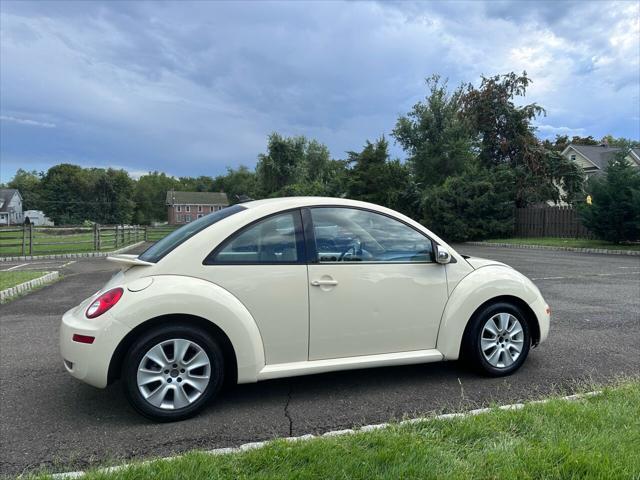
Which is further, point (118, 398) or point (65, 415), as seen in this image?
point (118, 398)

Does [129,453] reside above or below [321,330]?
below

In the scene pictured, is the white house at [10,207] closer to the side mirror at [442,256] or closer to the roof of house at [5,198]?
the roof of house at [5,198]

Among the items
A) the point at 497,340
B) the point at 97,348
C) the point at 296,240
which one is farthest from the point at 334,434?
the point at 497,340

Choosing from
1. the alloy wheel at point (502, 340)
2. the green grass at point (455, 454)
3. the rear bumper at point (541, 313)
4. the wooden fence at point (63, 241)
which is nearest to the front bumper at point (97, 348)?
the green grass at point (455, 454)

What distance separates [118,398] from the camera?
3.99 metres

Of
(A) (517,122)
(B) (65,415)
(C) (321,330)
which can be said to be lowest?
(B) (65,415)

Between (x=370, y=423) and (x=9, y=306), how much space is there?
283 inches

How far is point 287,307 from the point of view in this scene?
3.73 meters

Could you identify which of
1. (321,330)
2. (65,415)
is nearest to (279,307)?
Result: (321,330)

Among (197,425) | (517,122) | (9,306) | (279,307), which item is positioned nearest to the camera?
(197,425)

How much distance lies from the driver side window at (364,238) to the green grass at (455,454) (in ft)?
4.61

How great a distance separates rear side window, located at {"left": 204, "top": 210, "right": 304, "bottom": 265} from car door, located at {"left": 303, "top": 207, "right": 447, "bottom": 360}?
120mm

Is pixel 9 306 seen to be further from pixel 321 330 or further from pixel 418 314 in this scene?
pixel 418 314

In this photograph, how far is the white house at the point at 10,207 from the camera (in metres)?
92.6
